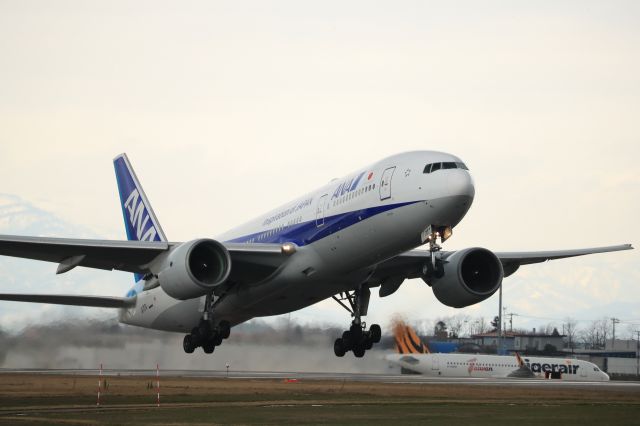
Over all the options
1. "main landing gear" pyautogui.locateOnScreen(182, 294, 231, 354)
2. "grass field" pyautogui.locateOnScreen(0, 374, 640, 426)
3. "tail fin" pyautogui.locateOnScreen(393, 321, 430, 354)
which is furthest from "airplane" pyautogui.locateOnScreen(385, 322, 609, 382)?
"main landing gear" pyautogui.locateOnScreen(182, 294, 231, 354)

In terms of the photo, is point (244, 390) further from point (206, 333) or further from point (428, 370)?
point (428, 370)

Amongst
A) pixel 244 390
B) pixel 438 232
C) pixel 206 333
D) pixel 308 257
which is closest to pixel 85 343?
pixel 244 390

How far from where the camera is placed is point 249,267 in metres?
33.2

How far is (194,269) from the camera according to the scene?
3244 centimetres

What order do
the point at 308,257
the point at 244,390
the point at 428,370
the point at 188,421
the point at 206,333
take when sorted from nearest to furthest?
the point at 188,421
the point at 308,257
the point at 206,333
the point at 244,390
the point at 428,370

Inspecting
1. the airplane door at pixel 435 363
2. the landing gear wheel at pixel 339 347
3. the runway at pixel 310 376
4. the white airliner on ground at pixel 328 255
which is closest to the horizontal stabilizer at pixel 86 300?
the white airliner on ground at pixel 328 255

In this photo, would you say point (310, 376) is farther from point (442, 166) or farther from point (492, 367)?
point (442, 166)

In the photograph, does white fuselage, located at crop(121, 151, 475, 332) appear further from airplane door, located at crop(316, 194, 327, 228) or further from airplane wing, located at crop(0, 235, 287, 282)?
airplane wing, located at crop(0, 235, 287, 282)

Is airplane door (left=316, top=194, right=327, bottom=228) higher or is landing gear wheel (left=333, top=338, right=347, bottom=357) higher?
airplane door (left=316, top=194, right=327, bottom=228)

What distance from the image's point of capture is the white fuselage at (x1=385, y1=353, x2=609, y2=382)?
7250 centimetres

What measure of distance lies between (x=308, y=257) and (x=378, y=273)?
4896 millimetres

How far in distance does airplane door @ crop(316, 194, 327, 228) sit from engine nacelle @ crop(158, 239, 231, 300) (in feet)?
10.4

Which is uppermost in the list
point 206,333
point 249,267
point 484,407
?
point 249,267

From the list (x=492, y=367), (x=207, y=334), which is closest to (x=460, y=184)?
(x=207, y=334)
